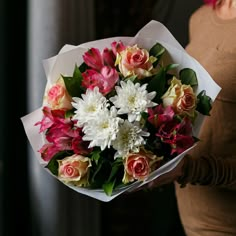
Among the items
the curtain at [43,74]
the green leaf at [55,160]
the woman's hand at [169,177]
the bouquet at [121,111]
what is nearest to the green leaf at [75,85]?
the bouquet at [121,111]

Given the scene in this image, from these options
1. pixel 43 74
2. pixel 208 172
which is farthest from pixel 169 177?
pixel 43 74

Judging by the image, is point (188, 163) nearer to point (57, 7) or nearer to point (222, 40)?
point (222, 40)

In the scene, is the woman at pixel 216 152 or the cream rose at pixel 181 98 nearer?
the cream rose at pixel 181 98

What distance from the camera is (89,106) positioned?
1.01 meters

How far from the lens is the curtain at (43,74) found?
59.3 inches

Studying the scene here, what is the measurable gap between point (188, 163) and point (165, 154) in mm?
125

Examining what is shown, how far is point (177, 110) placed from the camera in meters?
1.02

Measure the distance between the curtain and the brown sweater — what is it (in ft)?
1.40

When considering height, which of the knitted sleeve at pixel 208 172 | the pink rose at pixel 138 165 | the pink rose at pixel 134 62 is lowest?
the knitted sleeve at pixel 208 172

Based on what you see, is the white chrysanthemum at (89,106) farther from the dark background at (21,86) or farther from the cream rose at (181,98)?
the dark background at (21,86)

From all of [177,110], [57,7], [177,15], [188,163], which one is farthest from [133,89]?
[177,15]

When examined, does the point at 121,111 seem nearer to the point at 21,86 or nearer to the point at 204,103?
the point at 204,103

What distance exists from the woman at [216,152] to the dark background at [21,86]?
0.51 metres

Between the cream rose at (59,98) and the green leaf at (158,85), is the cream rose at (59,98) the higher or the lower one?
the lower one
